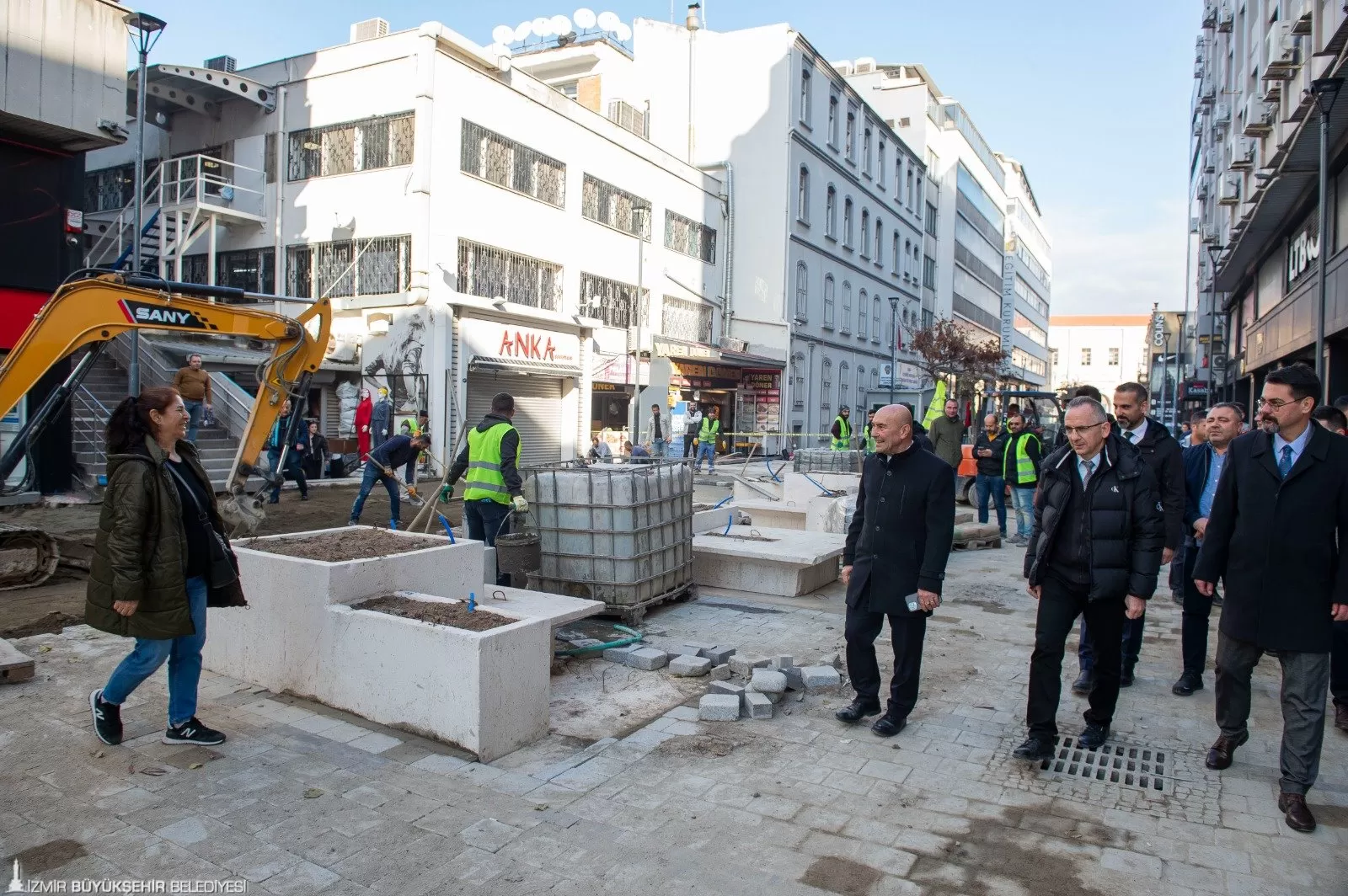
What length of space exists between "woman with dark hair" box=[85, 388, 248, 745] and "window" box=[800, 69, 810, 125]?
3445 centimetres

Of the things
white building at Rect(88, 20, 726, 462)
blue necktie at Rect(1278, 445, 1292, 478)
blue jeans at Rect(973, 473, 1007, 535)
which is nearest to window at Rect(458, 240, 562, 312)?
white building at Rect(88, 20, 726, 462)

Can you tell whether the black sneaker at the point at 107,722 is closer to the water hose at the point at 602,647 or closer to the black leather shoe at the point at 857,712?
the water hose at the point at 602,647

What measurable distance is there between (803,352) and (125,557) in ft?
114

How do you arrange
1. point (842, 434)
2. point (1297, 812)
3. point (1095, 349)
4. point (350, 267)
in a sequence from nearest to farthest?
1. point (1297, 812)
2. point (350, 267)
3. point (842, 434)
4. point (1095, 349)

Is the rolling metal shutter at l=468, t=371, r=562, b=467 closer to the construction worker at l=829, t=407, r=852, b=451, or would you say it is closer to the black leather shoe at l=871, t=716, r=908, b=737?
the construction worker at l=829, t=407, r=852, b=451

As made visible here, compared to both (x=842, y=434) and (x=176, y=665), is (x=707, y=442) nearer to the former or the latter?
(x=842, y=434)

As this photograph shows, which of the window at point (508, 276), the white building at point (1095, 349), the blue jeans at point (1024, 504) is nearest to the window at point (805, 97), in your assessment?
the window at point (508, 276)

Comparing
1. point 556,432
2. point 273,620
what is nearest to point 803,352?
point 556,432

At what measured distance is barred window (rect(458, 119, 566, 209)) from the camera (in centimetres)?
2193

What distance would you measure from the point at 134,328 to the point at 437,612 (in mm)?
5509

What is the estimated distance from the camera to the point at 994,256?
6844 cm

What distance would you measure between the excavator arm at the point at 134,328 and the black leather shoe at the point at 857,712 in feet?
18.4

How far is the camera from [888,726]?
5.07m

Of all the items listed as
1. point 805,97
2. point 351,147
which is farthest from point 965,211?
point 351,147
